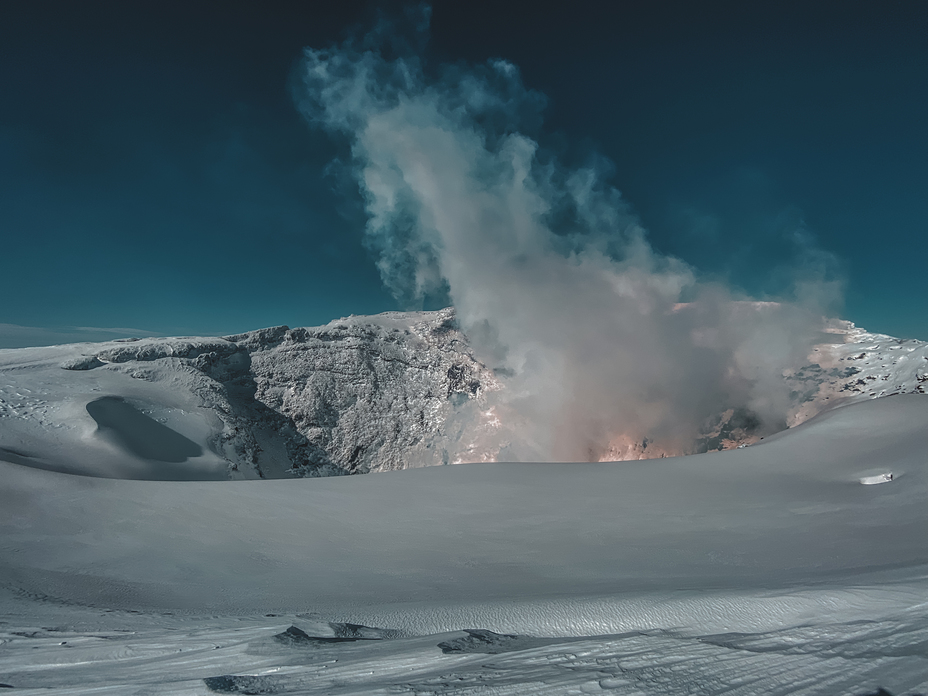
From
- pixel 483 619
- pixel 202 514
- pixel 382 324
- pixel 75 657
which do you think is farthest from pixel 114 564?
pixel 382 324

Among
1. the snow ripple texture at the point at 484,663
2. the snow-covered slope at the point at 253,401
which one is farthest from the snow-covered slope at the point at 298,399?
the snow ripple texture at the point at 484,663

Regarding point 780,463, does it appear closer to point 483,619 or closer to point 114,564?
point 483,619

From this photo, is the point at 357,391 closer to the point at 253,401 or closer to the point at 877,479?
the point at 253,401

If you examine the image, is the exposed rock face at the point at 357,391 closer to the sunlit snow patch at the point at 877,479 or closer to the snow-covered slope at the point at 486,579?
the snow-covered slope at the point at 486,579

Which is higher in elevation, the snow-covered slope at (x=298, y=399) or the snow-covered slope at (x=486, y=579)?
the snow-covered slope at (x=298, y=399)

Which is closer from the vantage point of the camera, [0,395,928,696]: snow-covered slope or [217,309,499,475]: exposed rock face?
[0,395,928,696]: snow-covered slope

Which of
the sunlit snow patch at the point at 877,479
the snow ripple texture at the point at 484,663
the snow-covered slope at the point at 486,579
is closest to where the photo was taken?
the snow ripple texture at the point at 484,663

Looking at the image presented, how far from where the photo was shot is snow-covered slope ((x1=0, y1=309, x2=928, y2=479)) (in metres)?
8.09

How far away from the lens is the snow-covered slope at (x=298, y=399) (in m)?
8.09

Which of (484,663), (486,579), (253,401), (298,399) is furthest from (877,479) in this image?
(253,401)

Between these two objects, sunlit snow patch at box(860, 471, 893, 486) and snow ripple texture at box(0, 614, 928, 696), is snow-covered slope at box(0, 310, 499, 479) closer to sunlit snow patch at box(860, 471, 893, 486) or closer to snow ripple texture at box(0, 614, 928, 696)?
snow ripple texture at box(0, 614, 928, 696)

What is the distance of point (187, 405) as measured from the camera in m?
11.4

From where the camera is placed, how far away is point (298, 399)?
16.7 metres

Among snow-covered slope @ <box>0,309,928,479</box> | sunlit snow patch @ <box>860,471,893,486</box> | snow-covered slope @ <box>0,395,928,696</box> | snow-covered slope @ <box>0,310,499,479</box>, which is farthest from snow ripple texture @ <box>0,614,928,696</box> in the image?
snow-covered slope @ <box>0,310,499,479</box>
